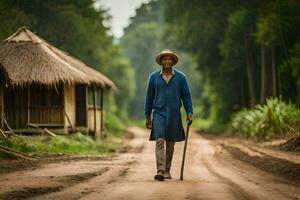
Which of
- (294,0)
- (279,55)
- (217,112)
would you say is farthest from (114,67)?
(294,0)

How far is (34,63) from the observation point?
86.0 ft

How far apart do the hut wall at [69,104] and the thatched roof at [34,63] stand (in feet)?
3.31

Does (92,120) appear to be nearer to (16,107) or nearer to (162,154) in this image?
(16,107)

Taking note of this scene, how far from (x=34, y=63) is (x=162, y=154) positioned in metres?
15.6

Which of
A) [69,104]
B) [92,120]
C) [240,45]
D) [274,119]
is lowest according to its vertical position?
[274,119]

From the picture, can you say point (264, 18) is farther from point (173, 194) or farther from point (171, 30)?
point (173, 194)

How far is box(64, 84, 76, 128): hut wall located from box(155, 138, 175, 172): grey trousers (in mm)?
16102

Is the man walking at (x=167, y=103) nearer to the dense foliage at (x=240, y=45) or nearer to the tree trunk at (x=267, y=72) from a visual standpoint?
the dense foliage at (x=240, y=45)

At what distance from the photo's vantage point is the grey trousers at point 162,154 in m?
11.4

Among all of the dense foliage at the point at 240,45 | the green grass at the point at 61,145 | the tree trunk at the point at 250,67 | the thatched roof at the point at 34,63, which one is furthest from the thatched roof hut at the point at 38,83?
the tree trunk at the point at 250,67

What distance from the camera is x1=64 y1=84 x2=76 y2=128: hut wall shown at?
2781 cm

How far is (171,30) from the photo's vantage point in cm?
4534

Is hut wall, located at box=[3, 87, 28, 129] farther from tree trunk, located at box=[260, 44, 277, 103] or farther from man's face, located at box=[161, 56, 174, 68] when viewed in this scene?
man's face, located at box=[161, 56, 174, 68]

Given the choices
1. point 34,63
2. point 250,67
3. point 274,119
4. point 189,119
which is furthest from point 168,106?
point 250,67
